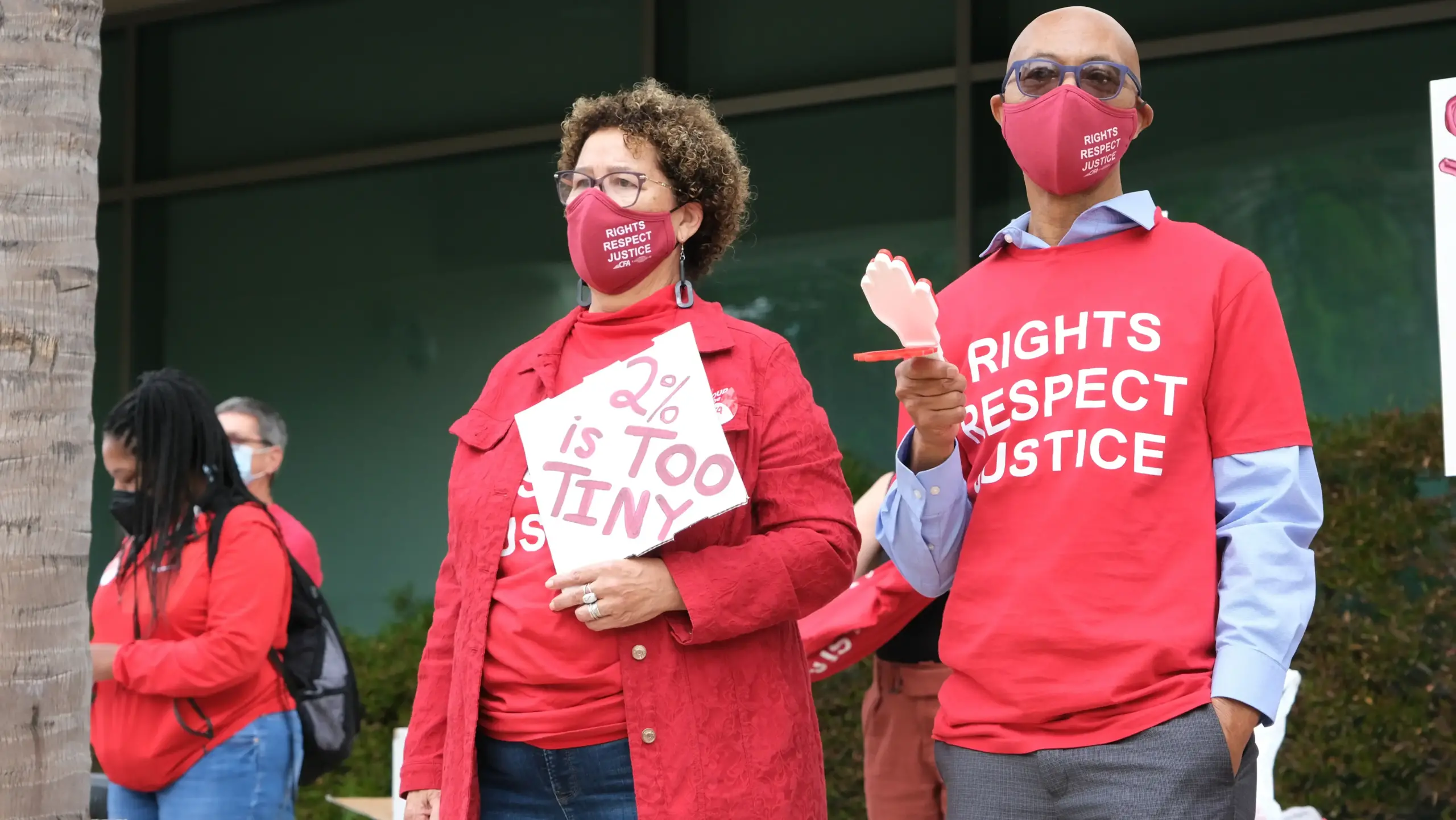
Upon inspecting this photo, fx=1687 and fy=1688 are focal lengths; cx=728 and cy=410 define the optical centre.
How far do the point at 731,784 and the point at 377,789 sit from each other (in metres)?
5.27

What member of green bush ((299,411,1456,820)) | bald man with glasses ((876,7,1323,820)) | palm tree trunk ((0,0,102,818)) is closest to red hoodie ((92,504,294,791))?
palm tree trunk ((0,0,102,818))

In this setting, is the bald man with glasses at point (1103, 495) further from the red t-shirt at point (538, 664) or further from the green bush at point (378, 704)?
the green bush at point (378, 704)

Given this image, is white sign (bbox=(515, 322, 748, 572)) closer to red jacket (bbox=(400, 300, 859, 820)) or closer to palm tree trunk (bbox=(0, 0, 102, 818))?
red jacket (bbox=(400, 300, 859, 820))

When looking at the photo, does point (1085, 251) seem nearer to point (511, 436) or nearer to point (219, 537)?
point (511, 436)

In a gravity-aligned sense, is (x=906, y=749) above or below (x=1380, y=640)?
below

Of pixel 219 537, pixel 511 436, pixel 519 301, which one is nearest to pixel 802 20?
pixel 519 301

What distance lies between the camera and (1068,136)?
104 inches

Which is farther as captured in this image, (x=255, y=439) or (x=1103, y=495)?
(x=255, y=439)

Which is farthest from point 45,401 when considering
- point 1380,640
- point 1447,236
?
point 1380,640

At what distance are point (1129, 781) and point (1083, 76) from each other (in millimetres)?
1095

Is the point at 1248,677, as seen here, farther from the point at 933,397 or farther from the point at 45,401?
the point at 45,401

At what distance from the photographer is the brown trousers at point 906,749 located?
4.17 metres

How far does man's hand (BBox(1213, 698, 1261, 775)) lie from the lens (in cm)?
241

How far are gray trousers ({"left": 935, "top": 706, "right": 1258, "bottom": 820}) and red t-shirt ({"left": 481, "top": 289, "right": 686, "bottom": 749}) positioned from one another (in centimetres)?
66
